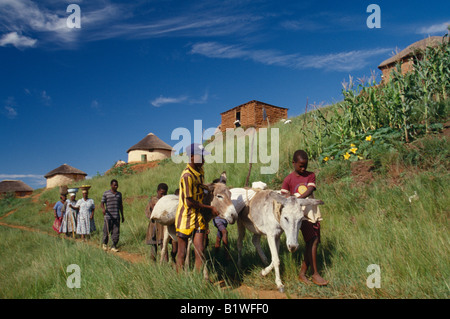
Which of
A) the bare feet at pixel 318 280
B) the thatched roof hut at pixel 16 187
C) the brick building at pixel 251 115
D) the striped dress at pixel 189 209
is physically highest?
the brick building at pixel 251 115

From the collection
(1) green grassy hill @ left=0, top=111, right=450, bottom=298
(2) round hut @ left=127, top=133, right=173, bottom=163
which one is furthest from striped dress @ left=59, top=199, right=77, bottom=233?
(2) round hut @ left=127, top=133, right=173, bottom=163

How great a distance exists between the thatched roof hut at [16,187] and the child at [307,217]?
51.0 metres

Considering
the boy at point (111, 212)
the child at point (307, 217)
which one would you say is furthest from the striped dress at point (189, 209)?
the boy at point (111, 212)

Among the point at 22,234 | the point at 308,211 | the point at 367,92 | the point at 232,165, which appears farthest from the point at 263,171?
the point at 22,234

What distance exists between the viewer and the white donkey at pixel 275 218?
150 inches

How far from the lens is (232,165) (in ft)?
44.1

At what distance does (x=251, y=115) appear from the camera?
28594 mm

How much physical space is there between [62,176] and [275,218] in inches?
1776

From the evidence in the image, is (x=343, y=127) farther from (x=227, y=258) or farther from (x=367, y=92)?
(x=227, y=258)

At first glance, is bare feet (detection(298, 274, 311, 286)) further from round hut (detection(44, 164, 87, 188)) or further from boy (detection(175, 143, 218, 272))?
round hut (detection(44, 164, 87, 188))

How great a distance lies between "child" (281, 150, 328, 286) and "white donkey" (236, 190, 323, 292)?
0.18m

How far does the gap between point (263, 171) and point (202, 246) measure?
259 inches

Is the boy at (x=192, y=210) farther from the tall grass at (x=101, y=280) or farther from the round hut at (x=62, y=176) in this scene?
the round hut at (x=62, y=176)

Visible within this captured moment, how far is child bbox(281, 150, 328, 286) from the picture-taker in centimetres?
419
